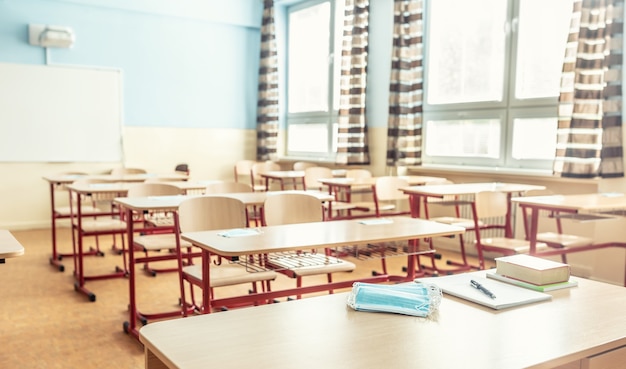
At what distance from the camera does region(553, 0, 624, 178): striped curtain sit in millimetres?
Answer: 4680

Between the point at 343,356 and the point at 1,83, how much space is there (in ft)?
22.7

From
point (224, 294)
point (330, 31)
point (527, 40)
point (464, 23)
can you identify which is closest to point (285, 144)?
point (330, 31)

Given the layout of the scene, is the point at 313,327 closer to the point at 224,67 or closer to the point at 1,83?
the point at 1,83

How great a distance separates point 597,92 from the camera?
15.5ft

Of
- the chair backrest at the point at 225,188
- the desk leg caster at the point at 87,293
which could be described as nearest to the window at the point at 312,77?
the chair backrest at the point at 225,188

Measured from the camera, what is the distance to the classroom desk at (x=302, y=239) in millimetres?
2400

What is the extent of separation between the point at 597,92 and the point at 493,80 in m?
1.37

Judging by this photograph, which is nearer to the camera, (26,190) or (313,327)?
(313,327)

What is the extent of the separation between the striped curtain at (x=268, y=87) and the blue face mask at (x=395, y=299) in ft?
22.9

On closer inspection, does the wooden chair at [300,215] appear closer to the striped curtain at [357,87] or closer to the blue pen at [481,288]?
the blue pen at [481,288]

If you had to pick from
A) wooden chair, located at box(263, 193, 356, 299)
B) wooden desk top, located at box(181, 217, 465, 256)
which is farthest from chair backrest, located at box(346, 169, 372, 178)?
wooden desk top, located at box(181, 217, 465, 256)

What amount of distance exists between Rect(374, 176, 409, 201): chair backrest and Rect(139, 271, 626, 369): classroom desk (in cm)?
362

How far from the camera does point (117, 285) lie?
4613 mm

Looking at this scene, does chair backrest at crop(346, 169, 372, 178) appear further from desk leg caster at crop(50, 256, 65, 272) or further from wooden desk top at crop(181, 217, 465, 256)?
wooden desk top at crop(181, 217, 465, 256)
